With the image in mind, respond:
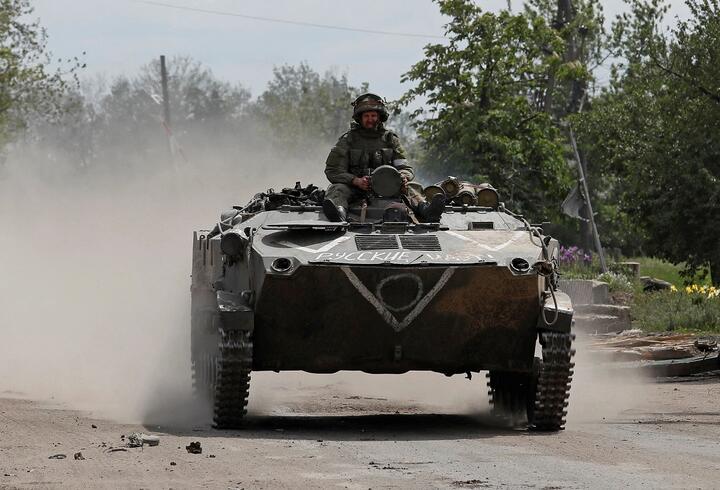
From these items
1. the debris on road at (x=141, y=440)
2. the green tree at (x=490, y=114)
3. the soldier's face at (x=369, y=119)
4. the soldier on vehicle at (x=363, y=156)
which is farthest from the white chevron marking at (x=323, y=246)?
the green tree at (x=490, y=114)

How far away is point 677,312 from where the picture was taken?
28.3 m

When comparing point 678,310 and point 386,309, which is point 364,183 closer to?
point 386,309

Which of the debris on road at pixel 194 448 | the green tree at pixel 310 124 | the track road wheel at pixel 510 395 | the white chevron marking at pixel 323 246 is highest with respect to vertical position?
the green tree at pixel 310 124

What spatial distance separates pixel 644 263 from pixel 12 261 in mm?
22423

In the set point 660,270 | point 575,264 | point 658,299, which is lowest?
point 658,299

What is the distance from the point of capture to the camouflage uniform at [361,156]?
15836 mm

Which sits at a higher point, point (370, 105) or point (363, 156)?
point (370, 105)

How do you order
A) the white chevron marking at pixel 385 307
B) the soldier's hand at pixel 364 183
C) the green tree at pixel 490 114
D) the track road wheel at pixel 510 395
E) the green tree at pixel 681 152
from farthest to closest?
the green tree at pixel 490 114 → the green tree at pixel 681 152 → the soldier's hand at pixel 364 183 → the track road wheel at pixel 510 395 → the white chevron marking at pixel 385 307

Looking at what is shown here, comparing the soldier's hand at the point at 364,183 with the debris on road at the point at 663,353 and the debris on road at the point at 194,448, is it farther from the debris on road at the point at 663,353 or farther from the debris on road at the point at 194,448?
the debris on road at the point at 663,353

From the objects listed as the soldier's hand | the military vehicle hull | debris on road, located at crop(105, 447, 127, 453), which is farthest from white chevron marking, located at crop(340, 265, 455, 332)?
debris on road, located at crop(105, 447, 127, 453)

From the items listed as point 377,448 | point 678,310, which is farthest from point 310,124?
point 377,448

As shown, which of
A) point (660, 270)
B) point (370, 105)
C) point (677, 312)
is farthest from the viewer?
point (660, 270)

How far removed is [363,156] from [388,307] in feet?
8.80

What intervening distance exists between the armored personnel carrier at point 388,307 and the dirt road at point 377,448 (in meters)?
0.55
